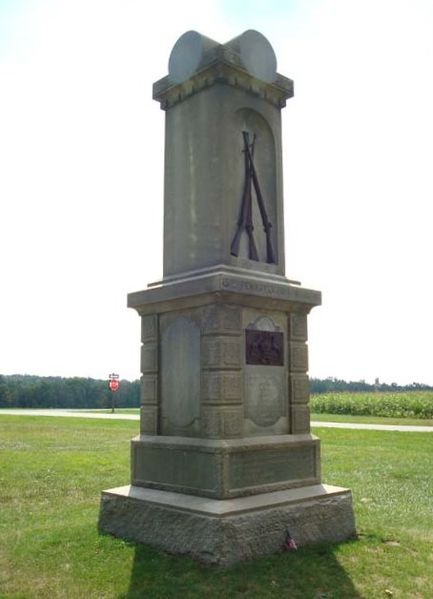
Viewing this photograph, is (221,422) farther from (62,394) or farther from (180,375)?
(62,394)

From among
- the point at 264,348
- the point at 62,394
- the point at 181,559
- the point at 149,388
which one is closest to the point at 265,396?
the point at 264,348

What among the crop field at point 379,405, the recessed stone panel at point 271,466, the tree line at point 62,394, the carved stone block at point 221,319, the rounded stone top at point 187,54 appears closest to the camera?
the recessed stone panel at point 271,466

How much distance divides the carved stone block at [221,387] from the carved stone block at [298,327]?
1187mm

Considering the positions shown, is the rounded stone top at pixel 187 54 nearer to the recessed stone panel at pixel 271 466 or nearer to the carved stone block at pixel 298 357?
the carved stone block at pixel 298 357

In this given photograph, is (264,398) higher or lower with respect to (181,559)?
higher

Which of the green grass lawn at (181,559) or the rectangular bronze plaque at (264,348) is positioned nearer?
the green grass lawn at (181,559)

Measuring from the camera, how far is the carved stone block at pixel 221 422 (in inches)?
269

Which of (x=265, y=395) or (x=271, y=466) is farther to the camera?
(x=265, y=395)

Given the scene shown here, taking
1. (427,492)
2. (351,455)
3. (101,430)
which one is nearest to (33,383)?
(101,430)

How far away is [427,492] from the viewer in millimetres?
Result: 10422

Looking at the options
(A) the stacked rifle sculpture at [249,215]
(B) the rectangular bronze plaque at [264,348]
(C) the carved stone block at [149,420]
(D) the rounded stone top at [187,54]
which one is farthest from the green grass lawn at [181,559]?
(D) the rounded stone top at [187,54]

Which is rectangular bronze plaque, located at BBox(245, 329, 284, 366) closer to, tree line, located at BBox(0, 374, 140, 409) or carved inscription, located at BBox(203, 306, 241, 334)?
carved inscription, located at BBox(203, 306, 241, 334)

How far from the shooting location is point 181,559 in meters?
6.27

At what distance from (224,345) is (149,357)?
52.9 inches
